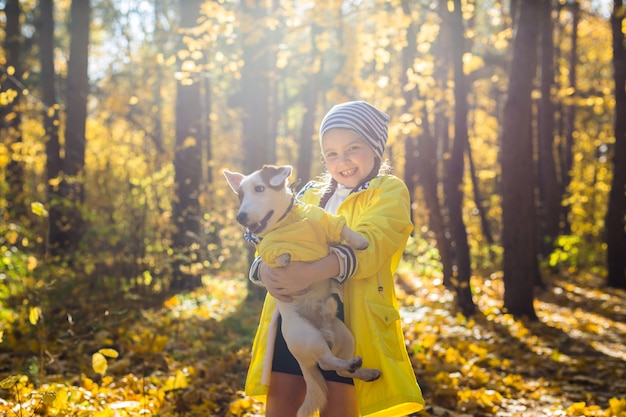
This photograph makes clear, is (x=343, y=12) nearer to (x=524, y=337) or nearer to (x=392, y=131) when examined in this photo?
(x=392, y=131)

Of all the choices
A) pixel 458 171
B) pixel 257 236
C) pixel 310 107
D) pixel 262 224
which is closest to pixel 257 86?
pixel 310 107

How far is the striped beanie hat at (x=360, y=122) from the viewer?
279 centimetres

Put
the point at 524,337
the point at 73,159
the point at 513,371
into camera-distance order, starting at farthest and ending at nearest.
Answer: the point at 73,159, the point at 524,337, the point at 513,371

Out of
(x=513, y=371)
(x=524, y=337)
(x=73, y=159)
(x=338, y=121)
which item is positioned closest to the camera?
(x=338, y=121)

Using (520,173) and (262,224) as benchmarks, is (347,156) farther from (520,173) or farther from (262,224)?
(520,173)

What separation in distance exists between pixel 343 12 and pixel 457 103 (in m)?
2.65

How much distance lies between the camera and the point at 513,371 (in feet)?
21.9

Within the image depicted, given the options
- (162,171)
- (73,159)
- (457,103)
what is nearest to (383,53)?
(457,103)

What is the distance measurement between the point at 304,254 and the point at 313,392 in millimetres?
577

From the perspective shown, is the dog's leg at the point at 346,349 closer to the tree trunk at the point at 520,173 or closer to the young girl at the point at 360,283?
the young girl at the point at 360,283

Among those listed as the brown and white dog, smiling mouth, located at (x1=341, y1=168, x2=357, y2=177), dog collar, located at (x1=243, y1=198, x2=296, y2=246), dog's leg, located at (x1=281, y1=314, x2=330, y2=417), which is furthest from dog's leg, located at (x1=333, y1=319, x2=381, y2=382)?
smiling mouth, located at (x1=341, y1=168, x2=357, y2=177)

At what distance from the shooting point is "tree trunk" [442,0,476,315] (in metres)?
9.72

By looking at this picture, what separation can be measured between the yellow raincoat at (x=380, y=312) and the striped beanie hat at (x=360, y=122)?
0.19m

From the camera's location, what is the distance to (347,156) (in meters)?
2.86
